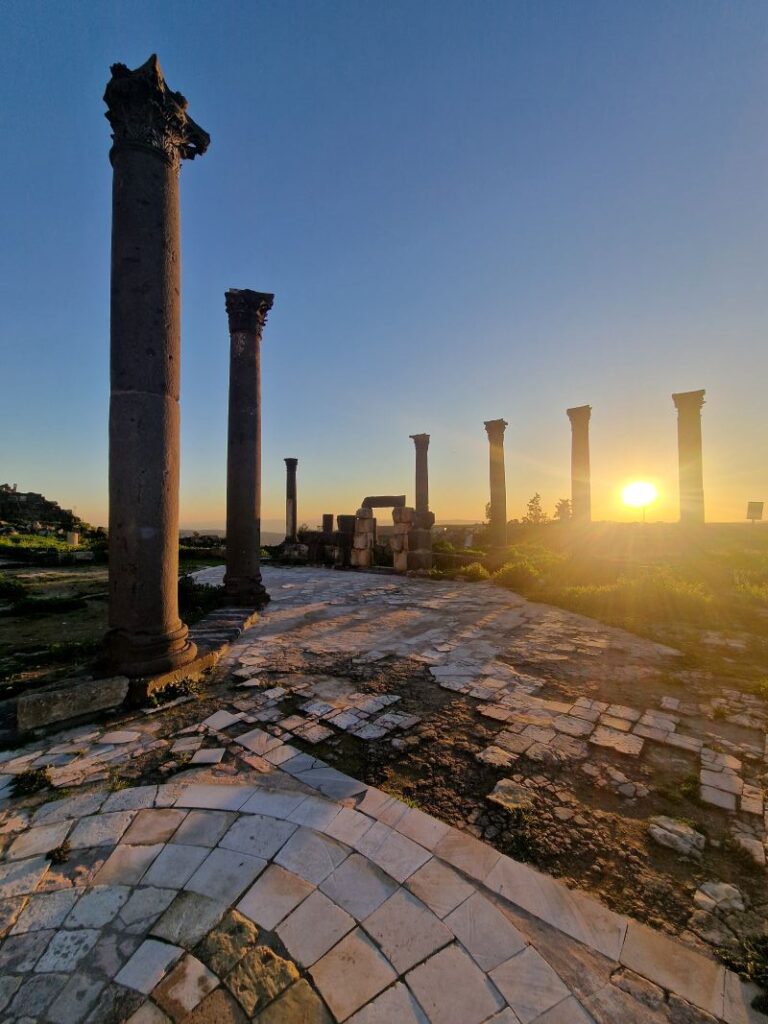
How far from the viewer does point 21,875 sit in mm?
2170

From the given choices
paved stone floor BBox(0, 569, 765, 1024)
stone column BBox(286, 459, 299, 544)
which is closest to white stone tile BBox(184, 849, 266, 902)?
paved stone floor BBox(0, 569, 765, 1024)

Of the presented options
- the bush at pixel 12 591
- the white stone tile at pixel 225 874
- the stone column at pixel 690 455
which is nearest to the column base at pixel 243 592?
the bush at pixel 12 591

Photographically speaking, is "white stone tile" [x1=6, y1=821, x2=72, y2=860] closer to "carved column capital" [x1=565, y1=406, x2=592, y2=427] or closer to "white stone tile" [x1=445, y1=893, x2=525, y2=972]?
"white stone tile" [x1=445, y1=893, x2=525, y2=972]

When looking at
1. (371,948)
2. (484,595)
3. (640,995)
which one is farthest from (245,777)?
(484,595)

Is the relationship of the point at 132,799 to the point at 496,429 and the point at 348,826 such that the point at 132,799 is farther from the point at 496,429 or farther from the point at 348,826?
the point at 496,429

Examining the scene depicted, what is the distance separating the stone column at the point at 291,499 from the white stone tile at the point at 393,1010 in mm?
23819

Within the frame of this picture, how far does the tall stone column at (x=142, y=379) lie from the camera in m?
4.41

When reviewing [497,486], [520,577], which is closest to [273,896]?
[520,577]

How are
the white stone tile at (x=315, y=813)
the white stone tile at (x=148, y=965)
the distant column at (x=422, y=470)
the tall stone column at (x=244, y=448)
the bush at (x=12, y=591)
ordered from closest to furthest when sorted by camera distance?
1. the white stone tile at (x=148, y=965)
2. the white stone tile at (x=315, y=813)
3. the tall stone column at (x=244, y=448)
4. the bush at (x=12, y=591)
5. the distant column at (x=422, y=470)

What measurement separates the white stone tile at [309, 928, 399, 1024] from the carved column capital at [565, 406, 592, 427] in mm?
20124

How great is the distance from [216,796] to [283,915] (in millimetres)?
994

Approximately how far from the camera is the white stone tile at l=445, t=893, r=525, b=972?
1.79 meters

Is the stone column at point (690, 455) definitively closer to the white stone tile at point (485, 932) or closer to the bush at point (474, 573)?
the bush at point (474, 573)

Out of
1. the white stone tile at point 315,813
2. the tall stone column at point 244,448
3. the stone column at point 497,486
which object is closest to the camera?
the white stone tile at point 315,813
